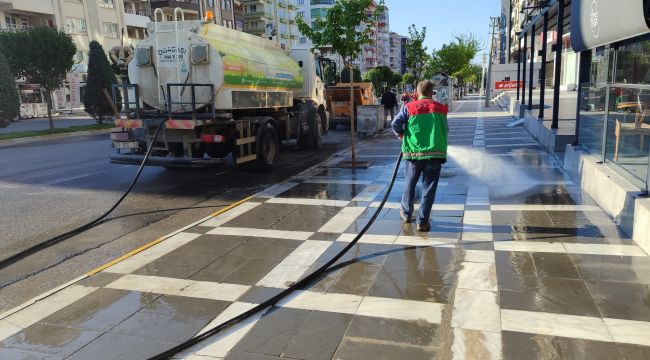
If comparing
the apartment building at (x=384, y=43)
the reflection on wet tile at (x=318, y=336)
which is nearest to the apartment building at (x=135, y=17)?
the reflection on wet tile at (x=318, y=336)

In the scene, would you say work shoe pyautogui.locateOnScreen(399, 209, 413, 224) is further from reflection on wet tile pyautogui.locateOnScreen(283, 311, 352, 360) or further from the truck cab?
the truck cab

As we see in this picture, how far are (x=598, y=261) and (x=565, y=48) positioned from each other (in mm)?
40980

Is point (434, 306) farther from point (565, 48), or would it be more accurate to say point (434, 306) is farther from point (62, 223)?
point (565, 48)

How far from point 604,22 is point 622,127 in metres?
1.48

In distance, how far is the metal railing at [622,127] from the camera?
539 cm

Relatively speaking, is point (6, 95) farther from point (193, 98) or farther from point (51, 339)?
point (51, 339)

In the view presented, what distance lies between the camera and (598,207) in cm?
651

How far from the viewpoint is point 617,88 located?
6.15 metres

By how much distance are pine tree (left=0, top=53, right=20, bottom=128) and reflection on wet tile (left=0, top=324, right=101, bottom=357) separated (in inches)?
879

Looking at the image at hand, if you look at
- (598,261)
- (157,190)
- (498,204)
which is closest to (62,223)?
(157,190)

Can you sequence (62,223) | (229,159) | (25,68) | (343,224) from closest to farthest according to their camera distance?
1. (343,224)
2. (62,223)
3. (229,159)
4. (25,68)

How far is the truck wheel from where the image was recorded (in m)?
10.2

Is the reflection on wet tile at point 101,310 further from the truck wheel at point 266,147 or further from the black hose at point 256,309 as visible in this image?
the truck wheel at point 266,147

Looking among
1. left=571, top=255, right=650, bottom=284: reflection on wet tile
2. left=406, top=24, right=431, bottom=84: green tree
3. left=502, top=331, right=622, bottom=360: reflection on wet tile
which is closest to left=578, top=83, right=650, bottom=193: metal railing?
left=571, top=255, right=650, bottom=284: reflection on wet tile
